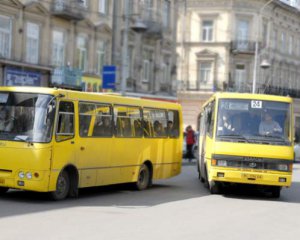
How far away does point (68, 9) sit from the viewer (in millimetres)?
31422

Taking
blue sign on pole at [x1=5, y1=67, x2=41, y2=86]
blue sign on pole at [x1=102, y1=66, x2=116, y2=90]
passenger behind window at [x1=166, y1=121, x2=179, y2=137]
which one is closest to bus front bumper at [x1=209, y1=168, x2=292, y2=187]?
passenger behind window at [x1=166, y1=121, x2=179, y2=137]

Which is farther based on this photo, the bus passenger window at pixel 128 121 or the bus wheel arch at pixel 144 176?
the bus wheel arch at pixel 144 176

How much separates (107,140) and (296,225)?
5343 millimetres

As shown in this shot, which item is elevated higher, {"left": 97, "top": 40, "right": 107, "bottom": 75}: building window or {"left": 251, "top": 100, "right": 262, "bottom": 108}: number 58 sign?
{"left": 97, "top": 40, "right": 107, "bottom": 75}: building window

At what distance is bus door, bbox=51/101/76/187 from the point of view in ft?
45.0

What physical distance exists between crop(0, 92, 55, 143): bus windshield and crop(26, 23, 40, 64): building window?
1622 cm

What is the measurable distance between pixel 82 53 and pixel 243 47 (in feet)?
82.8

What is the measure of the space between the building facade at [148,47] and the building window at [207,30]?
37.8 feet

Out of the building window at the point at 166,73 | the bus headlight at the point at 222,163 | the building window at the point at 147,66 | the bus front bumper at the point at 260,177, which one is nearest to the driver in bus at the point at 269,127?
Result: the bus front bumper at the point at 260,177

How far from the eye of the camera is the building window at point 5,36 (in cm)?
2833

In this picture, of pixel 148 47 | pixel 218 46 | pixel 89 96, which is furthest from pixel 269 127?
pixel 218 46

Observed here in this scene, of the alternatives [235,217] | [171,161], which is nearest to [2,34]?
[171,161]

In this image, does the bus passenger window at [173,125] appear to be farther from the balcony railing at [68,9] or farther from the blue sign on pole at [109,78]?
the balcony railing at [68,9]

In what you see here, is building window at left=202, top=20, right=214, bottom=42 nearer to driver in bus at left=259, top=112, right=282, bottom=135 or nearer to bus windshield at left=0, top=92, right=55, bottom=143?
driver in bus at left=259, top=112, right=282, bottom=135
